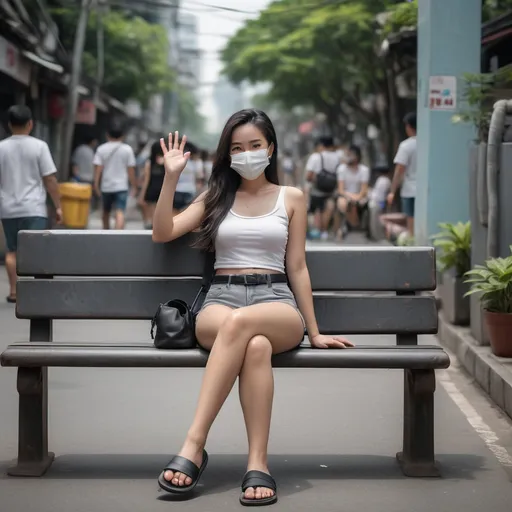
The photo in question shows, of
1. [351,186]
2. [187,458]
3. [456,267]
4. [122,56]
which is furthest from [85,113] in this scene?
[187,458]

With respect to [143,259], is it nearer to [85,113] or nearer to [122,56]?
[85,113]

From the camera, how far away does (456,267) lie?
10406mm

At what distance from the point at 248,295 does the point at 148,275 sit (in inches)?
20.6

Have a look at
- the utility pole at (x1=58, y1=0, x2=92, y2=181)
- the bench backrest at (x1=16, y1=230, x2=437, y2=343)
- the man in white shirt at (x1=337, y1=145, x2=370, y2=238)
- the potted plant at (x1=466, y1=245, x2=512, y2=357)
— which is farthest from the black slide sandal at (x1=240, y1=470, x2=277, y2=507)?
the utility pole at (x1=58, y1=0, x2=92, y2=181)

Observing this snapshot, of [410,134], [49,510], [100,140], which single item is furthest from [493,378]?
[100,140]

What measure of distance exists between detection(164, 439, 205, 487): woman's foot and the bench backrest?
33.1 inches

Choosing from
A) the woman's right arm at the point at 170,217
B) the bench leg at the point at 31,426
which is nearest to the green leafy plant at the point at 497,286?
the woman's right arm at the point at 170,217

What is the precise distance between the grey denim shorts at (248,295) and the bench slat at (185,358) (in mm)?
→ 234

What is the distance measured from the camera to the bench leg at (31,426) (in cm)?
538

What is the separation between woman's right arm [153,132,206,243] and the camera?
5352 millimetres

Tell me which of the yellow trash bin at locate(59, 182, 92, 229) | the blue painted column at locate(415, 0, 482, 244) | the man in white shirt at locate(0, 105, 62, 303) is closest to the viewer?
the man in white shirt at locate(0, 105, 62, 303)

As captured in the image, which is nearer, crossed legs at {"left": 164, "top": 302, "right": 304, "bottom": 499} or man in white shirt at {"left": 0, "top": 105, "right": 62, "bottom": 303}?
crossed legs at {"left": 164, "top": 302, "right": 304, "bottom": 499}

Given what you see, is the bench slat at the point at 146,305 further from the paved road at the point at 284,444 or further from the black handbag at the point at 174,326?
the paved road at the point at 284,444

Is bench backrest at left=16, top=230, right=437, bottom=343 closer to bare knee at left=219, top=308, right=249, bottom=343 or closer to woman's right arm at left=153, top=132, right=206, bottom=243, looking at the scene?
woman's right arm at left=153, top=132, right=206, bottom=243
